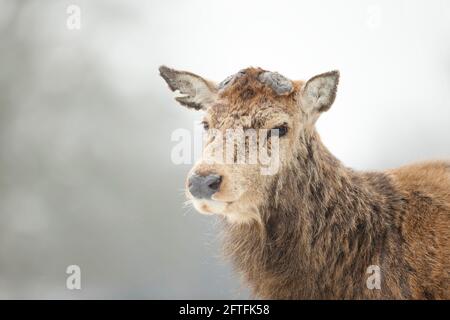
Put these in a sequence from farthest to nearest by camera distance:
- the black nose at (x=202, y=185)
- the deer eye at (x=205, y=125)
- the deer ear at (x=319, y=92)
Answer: the deer eye at (x=205, y=125), the deer ear at (x=319, y=92), the black nose at (x=202, y=185)

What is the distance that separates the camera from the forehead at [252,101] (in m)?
7.29

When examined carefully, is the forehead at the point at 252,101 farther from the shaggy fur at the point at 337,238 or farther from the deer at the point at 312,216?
the shaggy fur at the point at 337,238

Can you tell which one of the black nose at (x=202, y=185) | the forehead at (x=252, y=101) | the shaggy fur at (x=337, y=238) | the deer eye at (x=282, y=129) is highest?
the forehead at (x=252, y=101)

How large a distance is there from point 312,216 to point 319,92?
1427 mm

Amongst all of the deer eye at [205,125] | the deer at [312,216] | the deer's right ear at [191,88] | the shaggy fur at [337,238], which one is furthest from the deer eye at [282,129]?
the deer's right ear at [191,88]

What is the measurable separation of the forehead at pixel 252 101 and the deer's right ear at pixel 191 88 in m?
0.36

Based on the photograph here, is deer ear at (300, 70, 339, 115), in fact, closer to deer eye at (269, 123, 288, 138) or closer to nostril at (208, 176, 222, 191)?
deer eye at (269, 123, 288, 138)

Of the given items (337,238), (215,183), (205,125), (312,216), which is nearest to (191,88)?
(205,125)

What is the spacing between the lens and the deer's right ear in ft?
26.3

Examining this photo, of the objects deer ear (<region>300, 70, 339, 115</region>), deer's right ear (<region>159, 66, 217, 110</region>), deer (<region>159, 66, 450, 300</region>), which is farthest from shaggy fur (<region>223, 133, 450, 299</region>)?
deer's right ear (<region>159, 66, 217, 110</region>)

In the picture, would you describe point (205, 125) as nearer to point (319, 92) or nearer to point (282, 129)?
point (282, 129)

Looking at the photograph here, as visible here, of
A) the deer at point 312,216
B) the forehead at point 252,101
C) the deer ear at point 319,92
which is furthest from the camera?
the deer ear at point 319,92

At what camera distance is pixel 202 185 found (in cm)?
654

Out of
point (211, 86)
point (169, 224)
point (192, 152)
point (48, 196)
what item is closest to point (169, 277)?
point (169, 224)
